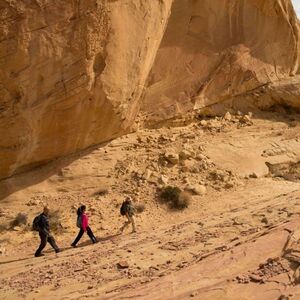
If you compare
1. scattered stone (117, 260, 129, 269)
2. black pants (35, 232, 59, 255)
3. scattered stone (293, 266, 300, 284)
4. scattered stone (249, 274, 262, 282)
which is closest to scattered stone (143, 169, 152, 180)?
black pants (35, 232, 59, 255)

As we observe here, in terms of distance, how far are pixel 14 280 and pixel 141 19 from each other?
23.0ft

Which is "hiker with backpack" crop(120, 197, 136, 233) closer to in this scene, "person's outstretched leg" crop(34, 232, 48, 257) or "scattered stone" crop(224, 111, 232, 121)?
"person's outstretched leg" crop(34, 232, 48, 257)

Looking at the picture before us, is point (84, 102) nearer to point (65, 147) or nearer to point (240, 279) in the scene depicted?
point (65, 147)

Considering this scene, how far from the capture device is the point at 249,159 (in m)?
13.7

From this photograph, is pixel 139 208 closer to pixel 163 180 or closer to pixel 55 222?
pixel 163 180

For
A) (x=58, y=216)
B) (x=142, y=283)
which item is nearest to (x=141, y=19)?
(x=58, y=216)

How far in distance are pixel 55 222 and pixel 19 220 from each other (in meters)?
0.79

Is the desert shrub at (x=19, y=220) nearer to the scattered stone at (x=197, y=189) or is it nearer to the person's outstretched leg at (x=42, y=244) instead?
the person's outstretched leg at (x=42, y=244)

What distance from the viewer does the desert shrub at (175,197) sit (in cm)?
1198

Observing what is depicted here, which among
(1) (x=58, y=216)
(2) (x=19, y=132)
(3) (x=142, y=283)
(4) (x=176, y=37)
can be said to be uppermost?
(4) (x=176, y=37)

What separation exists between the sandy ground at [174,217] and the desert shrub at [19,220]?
124 mm

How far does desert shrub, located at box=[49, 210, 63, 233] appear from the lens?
11516 millimetres

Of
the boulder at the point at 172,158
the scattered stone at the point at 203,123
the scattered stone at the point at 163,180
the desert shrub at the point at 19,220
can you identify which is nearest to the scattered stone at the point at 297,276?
the scattered stone at the point at 163,180

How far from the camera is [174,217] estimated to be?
1168cm
